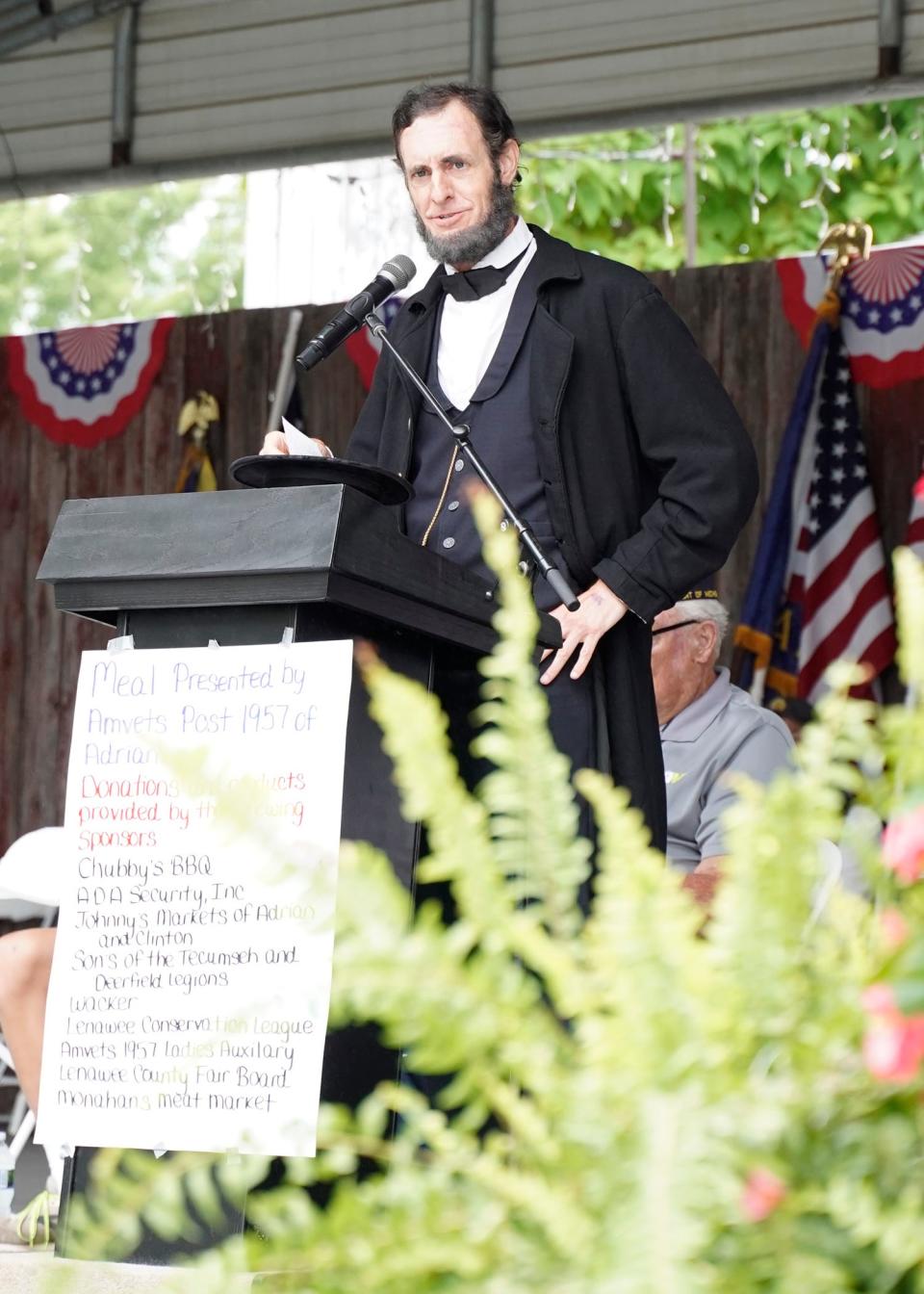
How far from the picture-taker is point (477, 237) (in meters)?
2.44

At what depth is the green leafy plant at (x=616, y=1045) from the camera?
17.1 inches

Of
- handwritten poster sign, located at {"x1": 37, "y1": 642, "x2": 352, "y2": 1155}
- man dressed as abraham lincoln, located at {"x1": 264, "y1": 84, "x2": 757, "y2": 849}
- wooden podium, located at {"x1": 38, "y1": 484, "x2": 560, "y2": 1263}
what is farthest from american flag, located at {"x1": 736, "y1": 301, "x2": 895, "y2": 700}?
handwritten poster sign, located at {"x1": 37, "y1": 642, "x2": 352, "y2": 1155}

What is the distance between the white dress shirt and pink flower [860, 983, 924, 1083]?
6.72ft

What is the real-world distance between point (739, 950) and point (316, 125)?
4572mm

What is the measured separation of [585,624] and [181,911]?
2.20ft

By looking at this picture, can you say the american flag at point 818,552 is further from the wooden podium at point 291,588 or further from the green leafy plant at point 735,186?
the green leafy plant at point 735,186

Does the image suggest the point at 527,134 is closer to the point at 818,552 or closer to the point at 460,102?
the point at 818,552

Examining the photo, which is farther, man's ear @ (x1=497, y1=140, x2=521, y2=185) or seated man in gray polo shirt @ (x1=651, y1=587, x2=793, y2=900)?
seated man in gray polo shirt @ (x1=651, y1=587, x2=793, y2=900)

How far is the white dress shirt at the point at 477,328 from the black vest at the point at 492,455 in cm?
2

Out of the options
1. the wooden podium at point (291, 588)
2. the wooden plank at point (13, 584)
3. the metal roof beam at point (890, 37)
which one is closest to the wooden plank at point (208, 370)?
the wooden plank at point (13, 584)

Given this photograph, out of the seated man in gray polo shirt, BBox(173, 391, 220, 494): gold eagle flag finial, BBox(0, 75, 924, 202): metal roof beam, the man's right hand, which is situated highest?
BBox(0, 75, 924, 202): metal roof beam

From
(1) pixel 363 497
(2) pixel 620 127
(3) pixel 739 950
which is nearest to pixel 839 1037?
(3) pixel 739 950

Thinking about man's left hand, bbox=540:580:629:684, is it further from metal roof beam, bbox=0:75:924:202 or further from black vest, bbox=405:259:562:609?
metal roof beam, bbox=0:75:924:202

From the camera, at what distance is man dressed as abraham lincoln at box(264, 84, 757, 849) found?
227 cm
